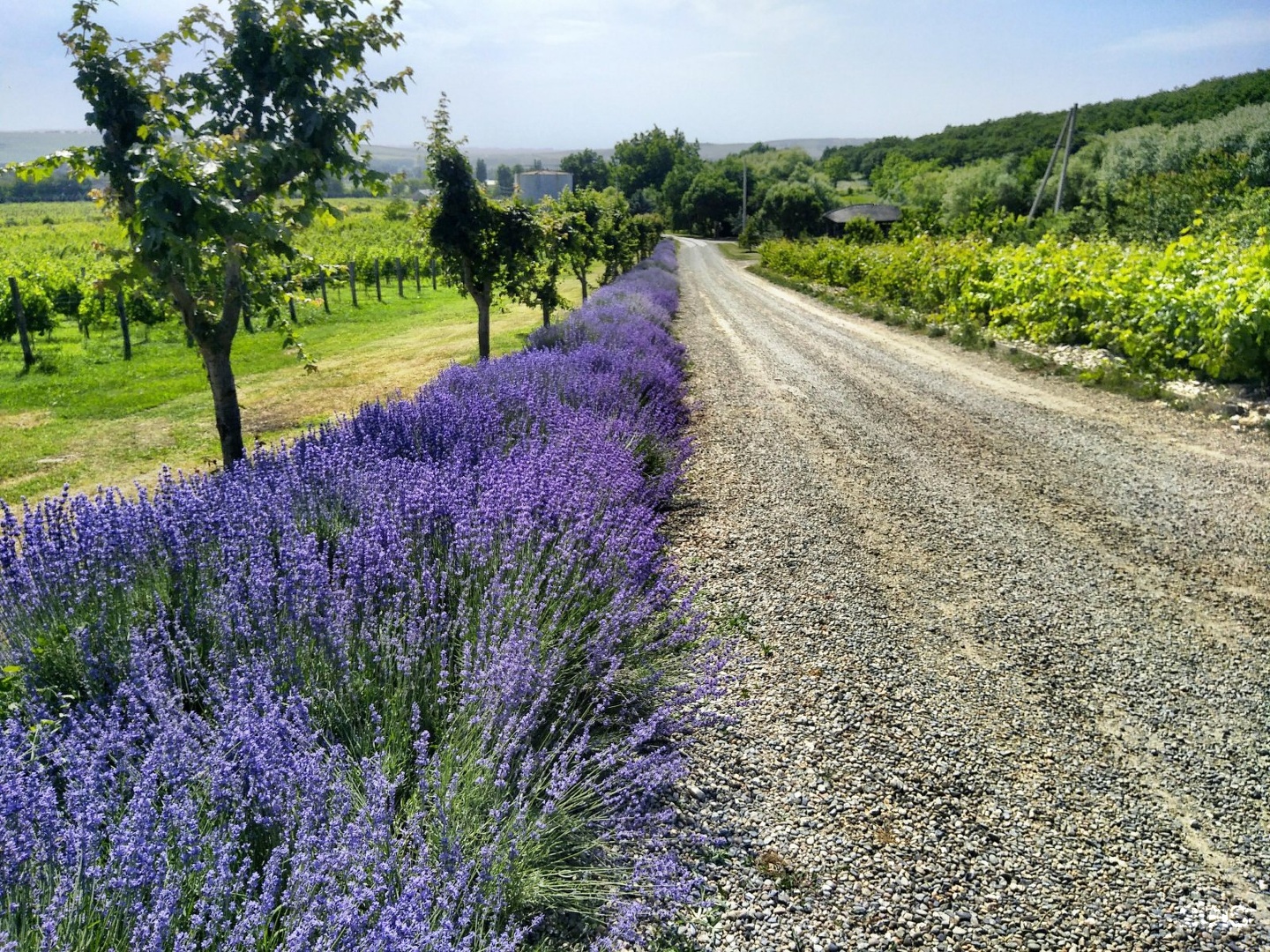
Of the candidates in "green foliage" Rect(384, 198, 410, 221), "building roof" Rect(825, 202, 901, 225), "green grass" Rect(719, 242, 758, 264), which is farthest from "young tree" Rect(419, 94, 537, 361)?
"building roof" Rect(825, 202, 901, 225)

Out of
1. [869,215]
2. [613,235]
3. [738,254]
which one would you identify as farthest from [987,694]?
[869,215]

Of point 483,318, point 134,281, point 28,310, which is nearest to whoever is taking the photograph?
point 134,281

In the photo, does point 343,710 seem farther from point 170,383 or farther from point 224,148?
point 170,383

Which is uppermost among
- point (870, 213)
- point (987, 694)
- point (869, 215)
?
point (870, 213)

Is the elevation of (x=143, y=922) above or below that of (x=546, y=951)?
above

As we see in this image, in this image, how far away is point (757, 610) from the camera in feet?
13.0

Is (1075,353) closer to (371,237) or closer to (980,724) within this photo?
(980,724)

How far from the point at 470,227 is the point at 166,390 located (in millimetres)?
5134

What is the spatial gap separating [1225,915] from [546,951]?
78.3 inches

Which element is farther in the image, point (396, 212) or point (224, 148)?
point (396, 212)

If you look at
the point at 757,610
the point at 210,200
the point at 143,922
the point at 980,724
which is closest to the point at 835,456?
the point at 757,610

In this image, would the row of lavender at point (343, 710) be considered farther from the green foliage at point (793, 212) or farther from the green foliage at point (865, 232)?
the green foliage at point (793, 212)

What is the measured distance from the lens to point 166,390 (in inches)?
418

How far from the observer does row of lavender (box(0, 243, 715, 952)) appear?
147 centimetres
